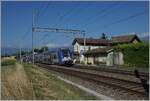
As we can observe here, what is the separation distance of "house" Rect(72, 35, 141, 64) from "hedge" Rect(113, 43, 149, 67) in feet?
26.4

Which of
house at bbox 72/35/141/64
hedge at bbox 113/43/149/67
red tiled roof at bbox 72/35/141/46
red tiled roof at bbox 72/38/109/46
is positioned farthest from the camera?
red tiled roof at bbox 72/38/109/46

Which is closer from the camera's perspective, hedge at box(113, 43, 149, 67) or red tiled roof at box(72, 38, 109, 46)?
hedge at box(113, 43, 149, 67)

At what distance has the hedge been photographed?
35.2m

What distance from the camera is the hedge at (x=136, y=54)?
116 ft

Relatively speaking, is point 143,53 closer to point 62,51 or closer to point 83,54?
point 62,51

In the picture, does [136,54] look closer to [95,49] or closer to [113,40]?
[95,49]

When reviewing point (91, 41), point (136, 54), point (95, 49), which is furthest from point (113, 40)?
point (136, 54)

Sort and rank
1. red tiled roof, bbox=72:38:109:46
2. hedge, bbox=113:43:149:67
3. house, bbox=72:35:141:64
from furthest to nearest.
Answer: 1. red tiled roof, bbox=72:38:109:46
2. house, bbox=72:35:141:64
3. hedge, bbox=113:43:149:67

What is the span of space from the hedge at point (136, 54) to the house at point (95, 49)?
8053 millimetres

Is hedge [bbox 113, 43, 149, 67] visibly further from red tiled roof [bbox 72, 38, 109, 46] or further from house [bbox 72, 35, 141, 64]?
red tiled roof [bbox 72, 38, 109, 46]

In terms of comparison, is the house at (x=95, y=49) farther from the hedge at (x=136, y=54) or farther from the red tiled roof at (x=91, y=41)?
the hedge at (x=136, y=54)

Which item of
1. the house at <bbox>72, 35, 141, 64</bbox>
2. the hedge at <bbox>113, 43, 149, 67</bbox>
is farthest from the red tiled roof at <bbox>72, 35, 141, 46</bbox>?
the hedge at <bbox>113, 43, 149, 67</bbox>

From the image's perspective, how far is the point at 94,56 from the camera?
56531 millimetres

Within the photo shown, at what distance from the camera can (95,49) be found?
60031 millimetres
